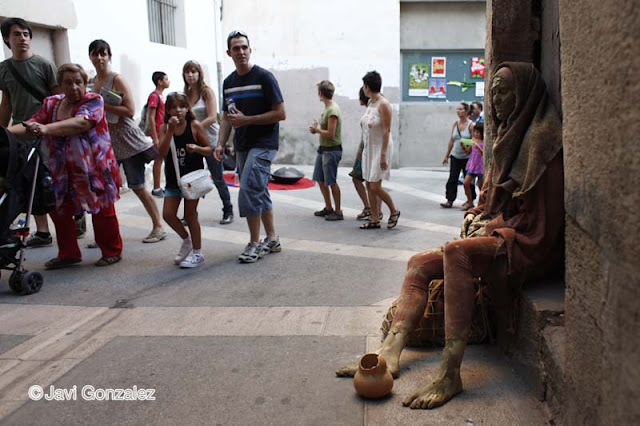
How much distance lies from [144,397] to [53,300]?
200 cm

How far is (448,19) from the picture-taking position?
14.0 meters

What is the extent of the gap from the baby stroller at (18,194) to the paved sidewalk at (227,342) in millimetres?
173

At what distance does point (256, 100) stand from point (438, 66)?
32.0 feet

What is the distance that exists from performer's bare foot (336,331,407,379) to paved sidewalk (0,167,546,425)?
0.20ft

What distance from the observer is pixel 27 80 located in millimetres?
5711

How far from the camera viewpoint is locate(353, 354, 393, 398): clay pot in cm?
287

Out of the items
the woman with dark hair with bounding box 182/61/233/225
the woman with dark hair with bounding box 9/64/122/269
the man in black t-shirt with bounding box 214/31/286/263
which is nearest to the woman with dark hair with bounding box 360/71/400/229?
the man in black t-shirt with bounding box 214/31/286/263

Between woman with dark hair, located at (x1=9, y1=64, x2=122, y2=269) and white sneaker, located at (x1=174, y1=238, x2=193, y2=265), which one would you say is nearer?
woman with dark hair, located at (x1=9, y1=64, x2=122, y2=269)

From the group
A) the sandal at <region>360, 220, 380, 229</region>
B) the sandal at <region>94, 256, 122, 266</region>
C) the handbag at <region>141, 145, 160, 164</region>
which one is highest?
the handbag at <region>141, 145, 160, 164</region>

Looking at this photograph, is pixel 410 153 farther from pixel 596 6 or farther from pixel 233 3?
pixel 596 6

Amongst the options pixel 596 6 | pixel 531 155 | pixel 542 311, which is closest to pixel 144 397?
→ pixel 542 311

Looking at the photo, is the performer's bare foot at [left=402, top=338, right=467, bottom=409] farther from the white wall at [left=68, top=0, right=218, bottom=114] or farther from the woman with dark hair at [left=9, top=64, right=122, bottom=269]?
the white wall at [left=68, top=0, right=218, bottom=114]

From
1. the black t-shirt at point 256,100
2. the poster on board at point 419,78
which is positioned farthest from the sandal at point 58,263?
the poster on board at point 419,78

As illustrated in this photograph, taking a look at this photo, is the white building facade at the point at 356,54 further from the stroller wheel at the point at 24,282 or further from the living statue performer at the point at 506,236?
the living statue performer at the point at 506,236
